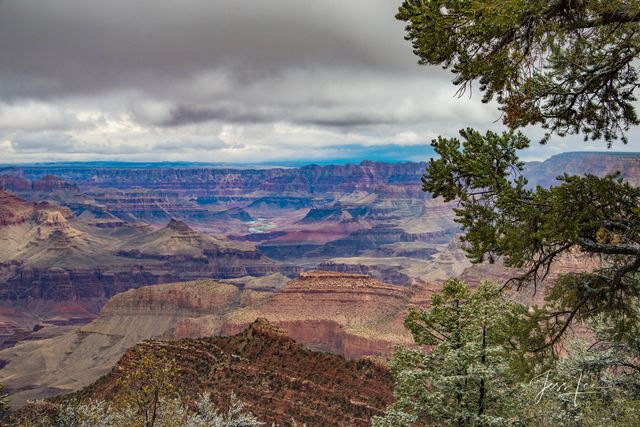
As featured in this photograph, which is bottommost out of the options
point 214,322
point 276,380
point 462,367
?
point 214,322

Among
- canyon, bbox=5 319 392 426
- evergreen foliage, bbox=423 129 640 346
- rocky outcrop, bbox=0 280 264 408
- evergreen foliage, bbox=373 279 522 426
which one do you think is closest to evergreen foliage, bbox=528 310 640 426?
evergreen foliage, bbox=373 279 522 426

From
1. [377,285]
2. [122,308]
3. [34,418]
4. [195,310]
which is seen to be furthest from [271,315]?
[34,418]

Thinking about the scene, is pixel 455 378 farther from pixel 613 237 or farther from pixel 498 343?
pixel 613 237

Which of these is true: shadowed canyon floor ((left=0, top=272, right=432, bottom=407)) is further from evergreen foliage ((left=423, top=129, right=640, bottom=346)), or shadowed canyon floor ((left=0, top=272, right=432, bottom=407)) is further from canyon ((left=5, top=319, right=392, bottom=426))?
evergreen foliage ((left=423, top=129, right=640, bottom=346))

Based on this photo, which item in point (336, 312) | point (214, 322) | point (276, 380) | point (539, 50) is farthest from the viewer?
point (214, 322)

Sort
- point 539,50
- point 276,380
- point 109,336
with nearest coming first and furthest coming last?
point 539,50 < point 276,380 < point 109,336

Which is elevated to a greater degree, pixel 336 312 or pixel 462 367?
pixel 462 367

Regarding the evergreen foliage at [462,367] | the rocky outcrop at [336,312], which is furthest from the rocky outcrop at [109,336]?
the evergreen foliage at [462,367]

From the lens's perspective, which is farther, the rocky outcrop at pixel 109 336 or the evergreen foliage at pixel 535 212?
the rocky outcrop at pixel 109 336

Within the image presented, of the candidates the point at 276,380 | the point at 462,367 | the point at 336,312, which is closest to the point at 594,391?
the point at 462,367

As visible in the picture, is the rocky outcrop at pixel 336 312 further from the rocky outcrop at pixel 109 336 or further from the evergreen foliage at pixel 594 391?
the evergreen foliage at pixel 594 391

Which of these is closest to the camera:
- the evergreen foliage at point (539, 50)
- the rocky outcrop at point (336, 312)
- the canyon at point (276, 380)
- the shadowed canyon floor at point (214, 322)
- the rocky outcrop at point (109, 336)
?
the evergreen foliage at point (539, 50)

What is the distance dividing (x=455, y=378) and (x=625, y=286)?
16.4 ft

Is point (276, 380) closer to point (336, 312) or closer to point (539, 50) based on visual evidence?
point (539, 50)
